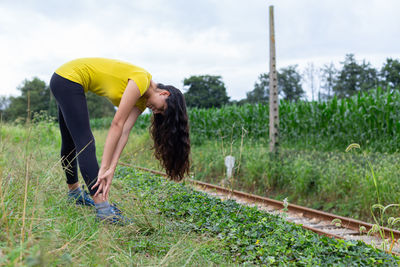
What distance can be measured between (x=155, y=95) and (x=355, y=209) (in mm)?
4497

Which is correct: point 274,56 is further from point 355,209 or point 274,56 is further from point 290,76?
point 290,76

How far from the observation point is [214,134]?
15.0m

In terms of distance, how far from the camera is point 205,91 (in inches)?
2082

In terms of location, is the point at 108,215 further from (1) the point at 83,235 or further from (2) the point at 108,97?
(2) the point at 108,97

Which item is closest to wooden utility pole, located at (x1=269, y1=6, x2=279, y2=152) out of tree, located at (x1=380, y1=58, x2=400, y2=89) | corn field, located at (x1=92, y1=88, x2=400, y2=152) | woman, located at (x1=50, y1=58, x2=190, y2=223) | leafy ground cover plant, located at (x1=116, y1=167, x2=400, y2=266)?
corn field, located at (x1=92, y1=88, x2=400, y2=152)

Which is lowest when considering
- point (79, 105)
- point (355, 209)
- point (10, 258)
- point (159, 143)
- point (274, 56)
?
point (355, 209)

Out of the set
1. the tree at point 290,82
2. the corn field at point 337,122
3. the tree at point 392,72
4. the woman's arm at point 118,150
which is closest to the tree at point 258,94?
the tree at point 290,82

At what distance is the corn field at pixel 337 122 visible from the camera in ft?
31.9

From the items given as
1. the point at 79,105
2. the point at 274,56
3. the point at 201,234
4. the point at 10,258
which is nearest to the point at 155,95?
the point at 79,105

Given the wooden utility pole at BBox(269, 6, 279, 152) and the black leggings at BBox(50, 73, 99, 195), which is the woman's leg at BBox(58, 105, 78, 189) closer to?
the black leggings at BBox(50, 73, 99, 195)

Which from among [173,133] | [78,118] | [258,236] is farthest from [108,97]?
[258,236]

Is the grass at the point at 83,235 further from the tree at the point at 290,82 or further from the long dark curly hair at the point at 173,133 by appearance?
the tree at the point at 290,82

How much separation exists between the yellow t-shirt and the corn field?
515 centimetres

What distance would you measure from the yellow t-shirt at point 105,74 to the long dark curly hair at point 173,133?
0.27 m
